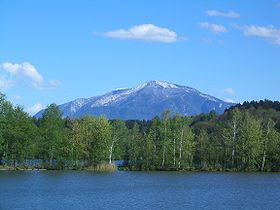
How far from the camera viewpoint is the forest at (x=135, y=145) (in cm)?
10081

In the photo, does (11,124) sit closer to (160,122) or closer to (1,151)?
(1,151)

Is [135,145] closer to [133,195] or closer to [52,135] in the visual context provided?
[52,135]

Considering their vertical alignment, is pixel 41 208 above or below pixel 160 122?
below

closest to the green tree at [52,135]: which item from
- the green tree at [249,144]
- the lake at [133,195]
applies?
the lake at [133,195]

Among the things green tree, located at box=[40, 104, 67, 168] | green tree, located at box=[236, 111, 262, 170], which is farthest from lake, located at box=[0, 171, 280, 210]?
green tree, located at box=[236, 111, 262, 170]

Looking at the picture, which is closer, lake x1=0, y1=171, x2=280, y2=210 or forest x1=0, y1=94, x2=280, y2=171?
lake x1=0, y1=171, x2=280, y2=210

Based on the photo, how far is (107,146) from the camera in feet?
339

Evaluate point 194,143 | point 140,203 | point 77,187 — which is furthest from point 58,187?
point 194,143

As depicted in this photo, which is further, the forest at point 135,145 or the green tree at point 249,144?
the green tree at point 249,144

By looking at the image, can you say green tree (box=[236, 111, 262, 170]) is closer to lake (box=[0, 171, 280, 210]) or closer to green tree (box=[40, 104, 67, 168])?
lake (box=[0, 171, 280, 210])

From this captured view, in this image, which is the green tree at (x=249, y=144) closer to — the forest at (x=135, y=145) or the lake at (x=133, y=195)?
the forest at (x=135, y=145)

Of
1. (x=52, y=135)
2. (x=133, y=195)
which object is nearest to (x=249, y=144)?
Result: (x=52, y=135)

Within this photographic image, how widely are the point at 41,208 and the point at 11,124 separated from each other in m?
61.3

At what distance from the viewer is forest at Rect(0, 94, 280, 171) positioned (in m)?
101
